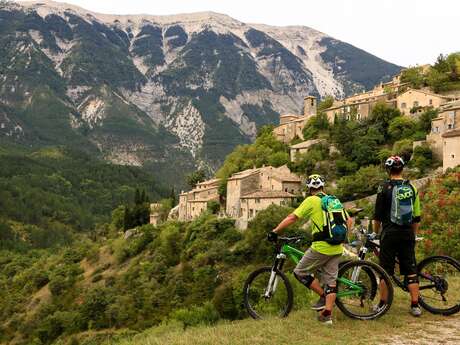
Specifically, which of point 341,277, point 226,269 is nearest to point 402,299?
point 341,277

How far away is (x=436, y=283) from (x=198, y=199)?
64680 mm

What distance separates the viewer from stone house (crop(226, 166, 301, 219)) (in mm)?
59844

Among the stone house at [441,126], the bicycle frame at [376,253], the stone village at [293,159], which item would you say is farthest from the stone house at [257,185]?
the bicycle frame at [376,253]

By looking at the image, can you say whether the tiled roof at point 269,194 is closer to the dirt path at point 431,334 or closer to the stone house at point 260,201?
the stone house at point 260,201

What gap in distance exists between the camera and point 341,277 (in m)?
10.9

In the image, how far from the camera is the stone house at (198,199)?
7338 cm

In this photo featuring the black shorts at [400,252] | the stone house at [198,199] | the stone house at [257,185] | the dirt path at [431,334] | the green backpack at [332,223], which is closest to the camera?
the dirt path at [431,334]

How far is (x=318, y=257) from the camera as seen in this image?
414 inches

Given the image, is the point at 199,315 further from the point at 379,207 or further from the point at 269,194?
the point at 269,194

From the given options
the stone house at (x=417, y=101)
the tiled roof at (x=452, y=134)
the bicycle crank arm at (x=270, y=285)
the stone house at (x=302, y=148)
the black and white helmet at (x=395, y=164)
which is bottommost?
the bicycle crank arm at (x=270, y=285)

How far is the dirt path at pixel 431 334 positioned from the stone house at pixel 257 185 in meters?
46.8

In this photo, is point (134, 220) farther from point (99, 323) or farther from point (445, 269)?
point (445, 269)

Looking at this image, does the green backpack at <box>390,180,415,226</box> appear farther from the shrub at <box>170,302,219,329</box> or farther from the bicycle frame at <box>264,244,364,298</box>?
the shrub at <box>170,302,219,329</box>

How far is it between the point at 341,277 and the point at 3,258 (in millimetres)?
123109
